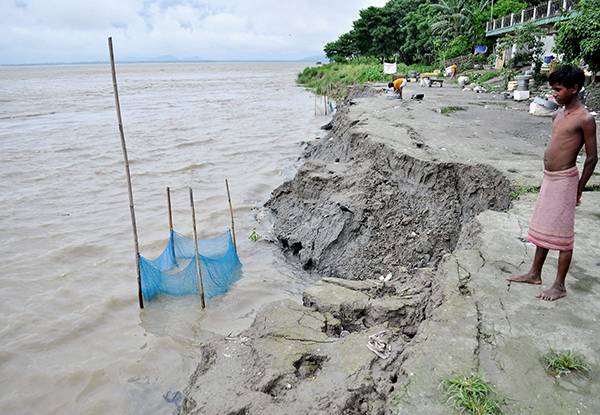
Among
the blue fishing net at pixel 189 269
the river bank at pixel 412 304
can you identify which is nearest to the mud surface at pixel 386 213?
the river bank at pixel 412 304

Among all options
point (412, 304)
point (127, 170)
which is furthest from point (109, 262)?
point (412, 304)

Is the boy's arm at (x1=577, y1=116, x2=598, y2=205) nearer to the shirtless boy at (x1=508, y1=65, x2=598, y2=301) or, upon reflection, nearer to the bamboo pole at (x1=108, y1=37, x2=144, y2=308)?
the shirtless boy at (x1=508, y1=65, x2=598, y2=301)

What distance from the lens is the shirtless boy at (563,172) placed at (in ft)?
11.4

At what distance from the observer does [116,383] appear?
5074 millimetres

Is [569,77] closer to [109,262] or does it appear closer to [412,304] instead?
[412,304]

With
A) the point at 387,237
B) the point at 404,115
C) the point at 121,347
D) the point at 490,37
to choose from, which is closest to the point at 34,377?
the point at 121,347

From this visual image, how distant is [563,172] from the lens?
142 inches

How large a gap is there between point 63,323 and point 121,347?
3.64ft

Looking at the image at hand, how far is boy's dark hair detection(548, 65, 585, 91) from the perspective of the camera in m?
3.41

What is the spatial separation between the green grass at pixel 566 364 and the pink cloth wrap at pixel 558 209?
0.95 metres

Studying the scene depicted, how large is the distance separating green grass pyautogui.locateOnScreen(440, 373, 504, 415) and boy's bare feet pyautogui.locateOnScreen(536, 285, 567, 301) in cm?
120

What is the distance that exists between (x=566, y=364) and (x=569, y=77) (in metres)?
2.09

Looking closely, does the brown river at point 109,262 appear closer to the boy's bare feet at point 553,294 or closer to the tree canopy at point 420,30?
the boy's bare feet at point 553,294

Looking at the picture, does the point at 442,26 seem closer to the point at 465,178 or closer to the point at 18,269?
the point at 465,178
